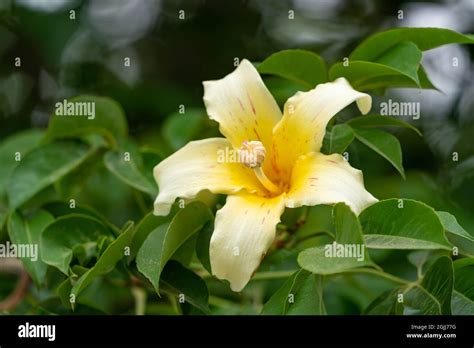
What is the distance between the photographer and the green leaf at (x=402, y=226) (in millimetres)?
981

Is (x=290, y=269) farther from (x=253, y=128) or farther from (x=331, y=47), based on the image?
(x=331, y=47)

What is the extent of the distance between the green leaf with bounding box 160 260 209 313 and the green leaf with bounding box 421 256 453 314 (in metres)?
0.31

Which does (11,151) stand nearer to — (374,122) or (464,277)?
(374,122)

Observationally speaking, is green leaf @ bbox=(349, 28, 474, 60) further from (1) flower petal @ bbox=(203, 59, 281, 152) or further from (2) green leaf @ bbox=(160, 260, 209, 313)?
(2) green leaf @ bbox=(160, 260, 209, 313)

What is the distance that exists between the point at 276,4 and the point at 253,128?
1.21 meters

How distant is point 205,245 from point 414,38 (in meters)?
0.46

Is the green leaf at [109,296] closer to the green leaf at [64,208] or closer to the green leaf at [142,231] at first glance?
the green leaf at [64,208]

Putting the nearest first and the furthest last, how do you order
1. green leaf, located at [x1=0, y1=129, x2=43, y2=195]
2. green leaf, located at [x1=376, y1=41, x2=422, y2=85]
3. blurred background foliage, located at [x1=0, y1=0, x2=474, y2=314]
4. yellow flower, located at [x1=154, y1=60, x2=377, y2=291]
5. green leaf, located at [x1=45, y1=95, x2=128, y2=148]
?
yellow flower, located at [x1=154, y1=60, x2=377, y2=291] < green leaf, located at [x1=376, y1=41, x2=422, y2=85] < green leaf, located at [x1=45, y1=95, x2=128, y2=148] < green leaf, located at [x1=0, y1=129, x2=43, y2=195] < blurred background foliage, located at [x1=0, y1=0, x2=474, y2=314]

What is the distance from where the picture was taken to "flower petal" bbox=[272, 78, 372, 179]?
3.76 ft

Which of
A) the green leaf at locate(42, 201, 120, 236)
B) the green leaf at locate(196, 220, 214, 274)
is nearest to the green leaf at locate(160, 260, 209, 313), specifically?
the green leaf at locate(196, 220, 214, 274)

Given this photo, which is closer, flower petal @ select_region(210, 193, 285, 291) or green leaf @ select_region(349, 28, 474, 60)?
flower petal @ select_region(210, 193, 285, 291)

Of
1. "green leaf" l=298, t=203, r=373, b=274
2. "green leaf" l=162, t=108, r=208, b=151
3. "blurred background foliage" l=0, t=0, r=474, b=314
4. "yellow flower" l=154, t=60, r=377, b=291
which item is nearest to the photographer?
"green leaf" l=298, t=203, r=373, b=274
